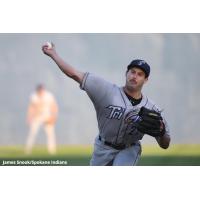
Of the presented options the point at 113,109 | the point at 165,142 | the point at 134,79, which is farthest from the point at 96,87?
the point at 165,142

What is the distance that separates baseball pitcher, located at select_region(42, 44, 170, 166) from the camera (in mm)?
7180

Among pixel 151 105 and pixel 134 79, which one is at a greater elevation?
pixel 134 79

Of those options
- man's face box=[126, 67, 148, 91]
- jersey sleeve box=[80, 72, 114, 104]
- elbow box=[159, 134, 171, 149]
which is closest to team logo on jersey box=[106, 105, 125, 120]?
jersey sleeve box=[80, 72, 114, 104]

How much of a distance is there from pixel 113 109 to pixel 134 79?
41 cm

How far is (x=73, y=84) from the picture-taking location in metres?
7.50

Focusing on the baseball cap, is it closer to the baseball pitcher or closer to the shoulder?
the baseball pitcher

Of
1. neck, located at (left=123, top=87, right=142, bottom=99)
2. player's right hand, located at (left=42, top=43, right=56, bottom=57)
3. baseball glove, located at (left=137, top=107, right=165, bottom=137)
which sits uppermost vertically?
player's right hand, located at (left=42, top=43, right=56, bottom=57)

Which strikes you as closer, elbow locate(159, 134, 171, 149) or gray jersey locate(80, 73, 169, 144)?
gray jersey locate(80, 73, 169, 144)

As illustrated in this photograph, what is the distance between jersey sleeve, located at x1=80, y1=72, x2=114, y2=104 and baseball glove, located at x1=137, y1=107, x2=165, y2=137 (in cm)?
44

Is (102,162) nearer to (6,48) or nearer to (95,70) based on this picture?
(95,70)

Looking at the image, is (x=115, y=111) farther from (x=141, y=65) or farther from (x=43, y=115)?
(x=43, y=115)

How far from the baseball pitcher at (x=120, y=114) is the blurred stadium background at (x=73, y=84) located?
14 centimetres

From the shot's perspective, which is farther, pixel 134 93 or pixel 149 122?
pixel 134 93

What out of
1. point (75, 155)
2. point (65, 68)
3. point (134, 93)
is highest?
point (65, 68)
